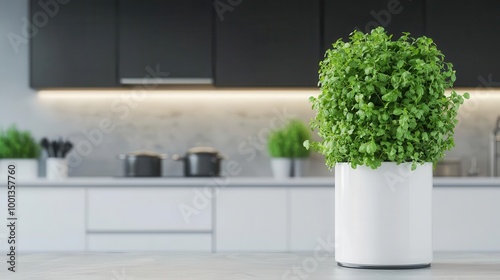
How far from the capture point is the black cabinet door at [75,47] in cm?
435

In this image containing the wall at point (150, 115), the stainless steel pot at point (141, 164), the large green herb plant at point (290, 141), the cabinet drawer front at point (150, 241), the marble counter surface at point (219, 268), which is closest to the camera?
the marble counter surface at point (219, 268)

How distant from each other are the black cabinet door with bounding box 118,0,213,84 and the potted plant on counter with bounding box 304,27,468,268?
292 centimetres

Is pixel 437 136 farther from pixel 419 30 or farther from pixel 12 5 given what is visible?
pixel 12 5

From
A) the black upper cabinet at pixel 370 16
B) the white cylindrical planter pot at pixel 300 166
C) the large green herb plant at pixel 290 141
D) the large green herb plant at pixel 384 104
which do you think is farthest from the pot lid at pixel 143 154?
the large green herb plant at pixel 384 104

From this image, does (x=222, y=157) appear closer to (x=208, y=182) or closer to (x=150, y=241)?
(x=208, y=182)

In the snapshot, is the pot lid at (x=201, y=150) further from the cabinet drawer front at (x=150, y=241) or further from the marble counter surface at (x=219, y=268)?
the marble counter surface at (x=219, y=268)

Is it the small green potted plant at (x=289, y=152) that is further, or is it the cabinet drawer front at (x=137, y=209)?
the small green potted plant at (x=289, y=152)

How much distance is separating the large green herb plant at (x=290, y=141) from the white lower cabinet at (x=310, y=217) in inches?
17.9

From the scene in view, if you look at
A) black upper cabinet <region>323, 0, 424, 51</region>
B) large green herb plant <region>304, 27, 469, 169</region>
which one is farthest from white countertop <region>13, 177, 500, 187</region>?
large green herb plant <region>304, 27, 469, 169</region>

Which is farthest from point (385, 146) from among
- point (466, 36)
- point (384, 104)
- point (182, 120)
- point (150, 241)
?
point (182, 120)

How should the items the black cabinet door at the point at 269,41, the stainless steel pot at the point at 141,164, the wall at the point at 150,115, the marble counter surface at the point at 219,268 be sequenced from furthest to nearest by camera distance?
the wall at the point at 150,115
the black cabinet door at the point at 269,41
the stainless steel pot at the point at 141,164
the marble counter surface at the point at 219,268

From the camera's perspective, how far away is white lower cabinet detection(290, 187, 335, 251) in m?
4.04

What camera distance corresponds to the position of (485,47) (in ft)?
14.4

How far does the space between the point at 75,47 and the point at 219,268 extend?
313 centimetres
